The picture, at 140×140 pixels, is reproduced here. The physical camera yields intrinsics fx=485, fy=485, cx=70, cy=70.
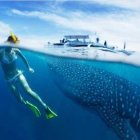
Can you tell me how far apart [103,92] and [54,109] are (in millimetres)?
1241

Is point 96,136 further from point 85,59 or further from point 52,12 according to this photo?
point 52,12

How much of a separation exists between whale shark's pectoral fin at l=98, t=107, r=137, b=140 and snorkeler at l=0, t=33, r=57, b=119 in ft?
3.93

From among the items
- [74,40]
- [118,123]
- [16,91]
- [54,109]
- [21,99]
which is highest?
[74,40]

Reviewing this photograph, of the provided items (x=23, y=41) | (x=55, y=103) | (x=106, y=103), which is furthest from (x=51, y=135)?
(x=23, y=41)

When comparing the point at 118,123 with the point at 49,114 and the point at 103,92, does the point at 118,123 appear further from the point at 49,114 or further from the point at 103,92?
the point at 49,114

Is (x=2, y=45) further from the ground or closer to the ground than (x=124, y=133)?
further from the ground

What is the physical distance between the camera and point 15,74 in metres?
10.7

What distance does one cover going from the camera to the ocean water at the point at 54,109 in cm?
1118

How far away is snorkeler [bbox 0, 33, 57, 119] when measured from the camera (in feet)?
35.0

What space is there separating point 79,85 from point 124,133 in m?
1.53

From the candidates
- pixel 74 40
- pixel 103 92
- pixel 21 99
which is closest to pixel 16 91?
pixel 21 99

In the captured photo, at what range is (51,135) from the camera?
449 inches

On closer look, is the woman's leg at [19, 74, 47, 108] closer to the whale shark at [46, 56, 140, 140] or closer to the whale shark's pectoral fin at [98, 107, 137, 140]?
the whale shark at [46, 56, 140, 140]

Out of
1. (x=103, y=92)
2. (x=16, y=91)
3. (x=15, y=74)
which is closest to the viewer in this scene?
(x=15, y=74)
